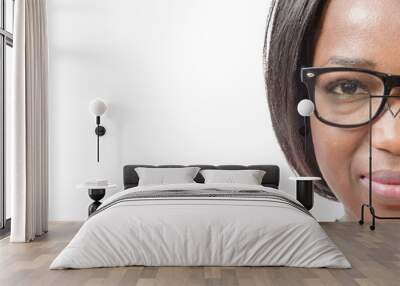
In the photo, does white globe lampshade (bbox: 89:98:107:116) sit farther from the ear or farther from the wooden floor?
the ear

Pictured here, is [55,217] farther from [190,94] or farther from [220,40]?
[220,40]

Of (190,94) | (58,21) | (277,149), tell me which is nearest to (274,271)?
(277,149)

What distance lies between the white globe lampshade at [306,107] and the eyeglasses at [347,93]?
0.31ft

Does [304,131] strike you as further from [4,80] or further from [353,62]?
[4,80]

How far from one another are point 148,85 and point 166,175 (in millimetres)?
1145

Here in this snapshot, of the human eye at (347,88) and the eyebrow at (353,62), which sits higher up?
the eyebrow at (353,62)

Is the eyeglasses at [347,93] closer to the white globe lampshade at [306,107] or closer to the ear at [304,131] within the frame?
A: the white globe lampshade at [306,107]

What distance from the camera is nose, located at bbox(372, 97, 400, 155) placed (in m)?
5.93

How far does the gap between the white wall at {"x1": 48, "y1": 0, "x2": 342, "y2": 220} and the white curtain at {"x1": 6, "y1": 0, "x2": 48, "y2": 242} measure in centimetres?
79

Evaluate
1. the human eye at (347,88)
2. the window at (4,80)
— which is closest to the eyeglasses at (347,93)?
the human eye at (347,88)

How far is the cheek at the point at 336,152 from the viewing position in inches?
240

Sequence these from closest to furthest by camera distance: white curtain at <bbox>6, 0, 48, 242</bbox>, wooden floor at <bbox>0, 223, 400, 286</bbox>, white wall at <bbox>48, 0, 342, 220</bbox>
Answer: wooden floor at <bbox>0, 223, 400, 286</bbox> → white curtain at <bbox>6, 0, 48, 242</bbox> → white wall at <bbox>48, 0, 342, 220</bbox>

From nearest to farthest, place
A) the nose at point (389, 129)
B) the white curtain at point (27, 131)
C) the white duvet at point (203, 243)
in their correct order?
1. the white duvet at point (203, 243)
2. the white curtain at point (27, 131)
3. the nose at point (389, 129)

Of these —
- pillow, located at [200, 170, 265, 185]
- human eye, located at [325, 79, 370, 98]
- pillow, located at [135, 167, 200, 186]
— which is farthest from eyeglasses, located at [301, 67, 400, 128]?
pillow, located at [135, 167, 200, 186]
